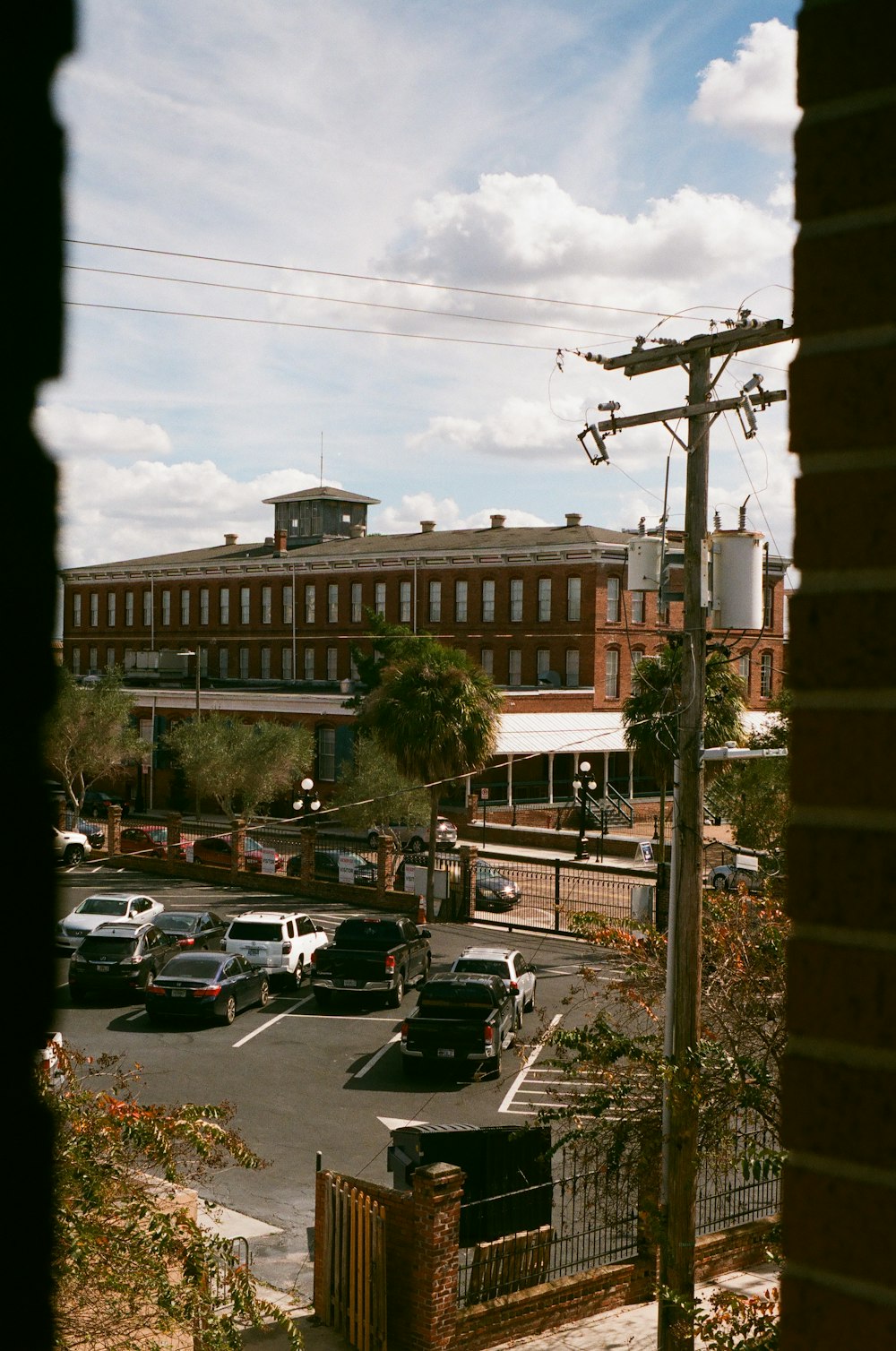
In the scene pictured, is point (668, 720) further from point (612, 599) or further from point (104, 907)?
point (612, 599)

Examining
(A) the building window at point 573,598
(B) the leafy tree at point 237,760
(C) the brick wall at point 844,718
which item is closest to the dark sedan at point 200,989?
(B) the leafy tree at point 237,760

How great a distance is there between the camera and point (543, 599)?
6353 centimetres

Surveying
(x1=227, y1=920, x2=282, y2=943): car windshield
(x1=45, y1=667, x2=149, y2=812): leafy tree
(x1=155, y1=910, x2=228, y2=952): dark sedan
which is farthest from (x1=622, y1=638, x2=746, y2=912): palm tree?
(x1=45, y1=667, x2=149, y2=812): leafy tree

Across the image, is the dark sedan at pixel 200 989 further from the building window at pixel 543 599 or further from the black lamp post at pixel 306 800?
the building window at pixel 543 599

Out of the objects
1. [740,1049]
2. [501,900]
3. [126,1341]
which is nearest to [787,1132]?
[126,1341]

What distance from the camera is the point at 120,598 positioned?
7781 cm

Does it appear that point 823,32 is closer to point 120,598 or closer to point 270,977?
point 270,977

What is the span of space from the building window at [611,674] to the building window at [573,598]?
1474 millimetres

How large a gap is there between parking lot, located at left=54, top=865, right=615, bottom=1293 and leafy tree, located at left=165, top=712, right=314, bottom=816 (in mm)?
18957

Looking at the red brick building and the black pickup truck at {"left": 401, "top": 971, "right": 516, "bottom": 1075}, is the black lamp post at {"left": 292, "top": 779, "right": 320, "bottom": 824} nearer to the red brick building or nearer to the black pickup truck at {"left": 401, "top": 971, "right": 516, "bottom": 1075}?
the black pickup truck at {"left": 401, "top": 971, "right": 516, "bottom": 1075}

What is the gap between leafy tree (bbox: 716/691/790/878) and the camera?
25781mm

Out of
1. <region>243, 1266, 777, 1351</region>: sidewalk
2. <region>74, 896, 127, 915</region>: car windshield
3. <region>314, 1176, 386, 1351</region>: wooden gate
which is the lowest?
<region>243, 1266, 777, 1351</region>: sidewalk

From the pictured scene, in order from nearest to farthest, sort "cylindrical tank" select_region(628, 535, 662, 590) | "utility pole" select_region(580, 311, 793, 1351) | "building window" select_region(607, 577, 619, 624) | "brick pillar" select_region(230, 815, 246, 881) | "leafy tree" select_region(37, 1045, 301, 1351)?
1. "leafy tree" select_region(37, 1045, 301, 1351)
2. "utility pole" select_region(580, 311, 793, 1351)
3. "cylindrical tank" select_region(628, 535, 662, 590)
4. "brick pillar" select_region(230, 815, 246, 881)
5. "building window" select_region(607, 577, 619, 624)

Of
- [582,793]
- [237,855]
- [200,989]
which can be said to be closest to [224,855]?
[237,855]
